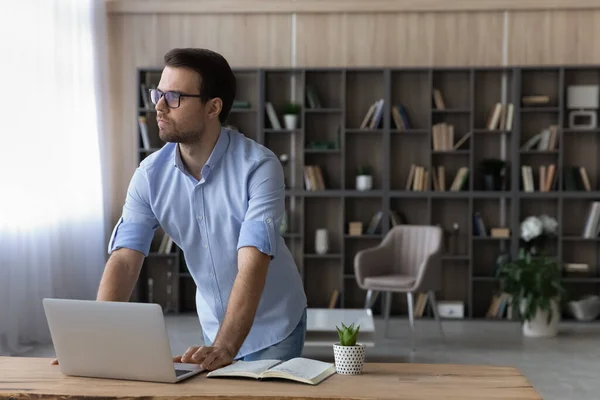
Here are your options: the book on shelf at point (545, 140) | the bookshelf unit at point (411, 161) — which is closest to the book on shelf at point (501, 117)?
the bookshelf unit at point (411, 161)

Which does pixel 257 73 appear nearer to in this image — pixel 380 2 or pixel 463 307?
pixel 380 2

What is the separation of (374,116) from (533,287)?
7.18 ft

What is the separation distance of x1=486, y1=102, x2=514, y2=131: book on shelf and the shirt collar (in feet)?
19.1

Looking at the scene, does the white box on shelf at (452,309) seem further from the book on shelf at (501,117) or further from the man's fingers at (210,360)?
the man's fingers at (210,360)

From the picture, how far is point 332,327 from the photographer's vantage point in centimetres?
595

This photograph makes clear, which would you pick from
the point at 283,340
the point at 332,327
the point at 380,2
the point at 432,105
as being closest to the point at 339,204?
the point at 432,105

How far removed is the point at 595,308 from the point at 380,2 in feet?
11.5

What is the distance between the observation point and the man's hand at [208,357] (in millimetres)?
2127

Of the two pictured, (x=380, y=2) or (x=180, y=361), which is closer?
(x=180, y=361)

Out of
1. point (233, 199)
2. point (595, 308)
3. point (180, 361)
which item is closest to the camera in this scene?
point (180, 361)

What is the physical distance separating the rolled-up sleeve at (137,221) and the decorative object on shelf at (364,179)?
5.62 meters

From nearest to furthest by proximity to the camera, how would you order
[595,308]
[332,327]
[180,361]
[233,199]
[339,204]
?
[180,361] < [233,199] < [332,327] < [595,308] < [339,204]

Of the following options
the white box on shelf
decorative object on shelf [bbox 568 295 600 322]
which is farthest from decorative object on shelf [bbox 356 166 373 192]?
decorative object on shelf [bbox 568 295 600 322]

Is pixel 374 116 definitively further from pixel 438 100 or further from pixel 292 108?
pixel 292 108
